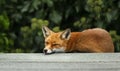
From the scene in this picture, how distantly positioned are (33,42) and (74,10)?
33.3 inches

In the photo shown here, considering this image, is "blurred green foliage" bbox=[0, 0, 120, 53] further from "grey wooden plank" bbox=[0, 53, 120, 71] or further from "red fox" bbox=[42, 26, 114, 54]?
"grey wooden plank" bbox=[0, 53, 120, 71]

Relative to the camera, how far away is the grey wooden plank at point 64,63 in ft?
15.8

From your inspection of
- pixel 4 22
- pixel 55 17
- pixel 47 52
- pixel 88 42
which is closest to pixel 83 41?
pixel 88 42

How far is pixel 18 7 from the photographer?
8.41 meters

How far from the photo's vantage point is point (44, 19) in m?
8.18

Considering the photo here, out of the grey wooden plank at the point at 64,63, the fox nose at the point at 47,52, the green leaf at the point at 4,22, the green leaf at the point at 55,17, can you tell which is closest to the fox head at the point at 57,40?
the fox nose at the point at 47,52

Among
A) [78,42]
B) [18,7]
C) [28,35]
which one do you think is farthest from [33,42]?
[78,42]

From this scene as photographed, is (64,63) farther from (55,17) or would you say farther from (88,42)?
(55,17)

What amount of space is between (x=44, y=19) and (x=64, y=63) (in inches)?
133

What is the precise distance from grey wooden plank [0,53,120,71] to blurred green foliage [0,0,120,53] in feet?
7.65

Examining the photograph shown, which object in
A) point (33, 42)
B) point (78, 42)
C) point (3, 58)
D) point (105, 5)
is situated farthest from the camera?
point (33, 42)

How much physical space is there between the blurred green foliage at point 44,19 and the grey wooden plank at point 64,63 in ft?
7.65

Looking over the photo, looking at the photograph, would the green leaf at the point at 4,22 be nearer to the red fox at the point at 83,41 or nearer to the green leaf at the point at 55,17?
the green leaf at the point at 55,17

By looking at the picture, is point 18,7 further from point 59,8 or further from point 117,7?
point 117,7
